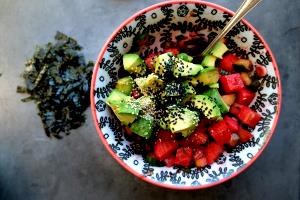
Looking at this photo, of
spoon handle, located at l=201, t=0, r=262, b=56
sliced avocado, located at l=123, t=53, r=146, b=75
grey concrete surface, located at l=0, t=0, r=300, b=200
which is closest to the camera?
spoon handle, located at l=201, t=0, r=262, b=56

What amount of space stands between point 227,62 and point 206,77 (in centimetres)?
17

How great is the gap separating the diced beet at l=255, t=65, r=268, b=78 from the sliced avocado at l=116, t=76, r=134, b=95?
1.57ft

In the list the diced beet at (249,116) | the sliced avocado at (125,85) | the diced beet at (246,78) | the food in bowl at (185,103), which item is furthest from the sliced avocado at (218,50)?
the sliced avocado at (125,85)

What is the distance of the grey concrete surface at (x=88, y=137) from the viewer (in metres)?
1.75

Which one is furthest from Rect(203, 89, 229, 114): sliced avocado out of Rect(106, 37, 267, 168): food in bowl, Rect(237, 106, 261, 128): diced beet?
Rect(237, 106, 261, 128): diced beet

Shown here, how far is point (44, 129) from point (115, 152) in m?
0.48

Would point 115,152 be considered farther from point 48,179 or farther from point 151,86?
point 48,179

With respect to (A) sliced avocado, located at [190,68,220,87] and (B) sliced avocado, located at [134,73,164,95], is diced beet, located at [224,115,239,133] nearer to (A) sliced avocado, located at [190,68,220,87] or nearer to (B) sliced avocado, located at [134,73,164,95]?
(A) sliced avocado, located at [190,68,220,87]

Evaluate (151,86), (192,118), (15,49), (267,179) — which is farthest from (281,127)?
(15,49)

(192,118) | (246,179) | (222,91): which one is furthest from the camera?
(246,179)

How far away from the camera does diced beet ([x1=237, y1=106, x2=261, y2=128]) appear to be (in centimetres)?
150

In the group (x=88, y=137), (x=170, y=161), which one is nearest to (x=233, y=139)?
(x=170, y=161)

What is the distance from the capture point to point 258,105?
153 cm

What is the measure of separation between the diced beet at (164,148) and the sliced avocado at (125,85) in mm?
224
